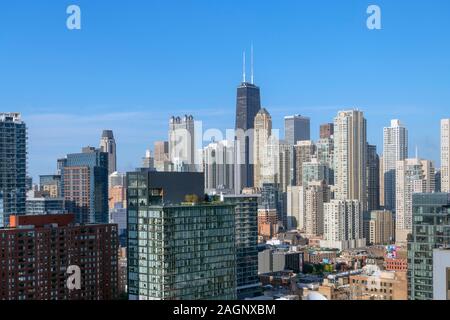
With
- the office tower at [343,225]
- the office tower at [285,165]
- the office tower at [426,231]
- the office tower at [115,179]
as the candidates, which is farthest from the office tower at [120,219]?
the office tower at [343,225]

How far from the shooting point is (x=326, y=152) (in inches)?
457

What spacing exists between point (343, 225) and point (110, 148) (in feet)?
19.3

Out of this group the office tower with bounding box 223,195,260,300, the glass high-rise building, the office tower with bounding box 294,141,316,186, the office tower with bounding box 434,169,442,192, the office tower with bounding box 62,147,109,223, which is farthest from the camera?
the office tower with bounding box 294,141,316,186

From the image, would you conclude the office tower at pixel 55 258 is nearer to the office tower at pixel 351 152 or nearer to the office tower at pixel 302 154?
the office tower at pixel 351 152

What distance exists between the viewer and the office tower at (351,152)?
32.8 ft

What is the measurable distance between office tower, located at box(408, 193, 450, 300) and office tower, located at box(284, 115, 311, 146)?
299 centimetres

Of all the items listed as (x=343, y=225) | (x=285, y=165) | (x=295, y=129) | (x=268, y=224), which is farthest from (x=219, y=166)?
(x=343, y=225)

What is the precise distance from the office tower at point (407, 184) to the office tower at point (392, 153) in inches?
4.6

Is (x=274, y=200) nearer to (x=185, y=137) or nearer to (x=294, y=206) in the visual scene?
(x=294, y=206)

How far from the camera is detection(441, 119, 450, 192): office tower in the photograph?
7.04m

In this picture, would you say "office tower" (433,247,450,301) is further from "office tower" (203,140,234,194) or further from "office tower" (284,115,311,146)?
"office tower" (284,115,311,146)

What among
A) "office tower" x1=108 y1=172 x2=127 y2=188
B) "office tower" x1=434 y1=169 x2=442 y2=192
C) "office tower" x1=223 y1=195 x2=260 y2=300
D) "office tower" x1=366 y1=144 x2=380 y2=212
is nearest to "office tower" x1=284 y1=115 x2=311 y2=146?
"office tower" x1=366 y1=144 x2=380 y2=212
